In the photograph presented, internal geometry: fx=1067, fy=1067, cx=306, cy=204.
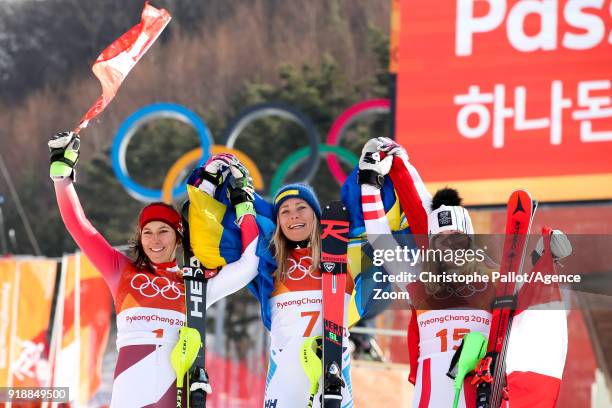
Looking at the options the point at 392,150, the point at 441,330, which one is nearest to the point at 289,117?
the point at 392,150

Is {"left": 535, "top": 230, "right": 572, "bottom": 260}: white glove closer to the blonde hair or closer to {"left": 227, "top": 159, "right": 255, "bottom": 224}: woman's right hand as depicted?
the blonde hair

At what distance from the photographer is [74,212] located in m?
4.70

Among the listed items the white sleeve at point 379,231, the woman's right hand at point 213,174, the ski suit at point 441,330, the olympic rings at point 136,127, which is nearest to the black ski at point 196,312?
the woman's right hand at point 213,174

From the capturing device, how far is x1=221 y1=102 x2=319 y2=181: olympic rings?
38.4ft

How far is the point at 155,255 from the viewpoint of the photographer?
4.70 m

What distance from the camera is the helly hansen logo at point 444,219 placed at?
14.8ft

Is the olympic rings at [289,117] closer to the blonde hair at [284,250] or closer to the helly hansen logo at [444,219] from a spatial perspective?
the blonde hair at [284,250]

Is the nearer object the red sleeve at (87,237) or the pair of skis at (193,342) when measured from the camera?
the pair of skis at (193,342)

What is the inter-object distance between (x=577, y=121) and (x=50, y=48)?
885 cm

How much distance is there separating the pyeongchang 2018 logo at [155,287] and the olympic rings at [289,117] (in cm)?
688

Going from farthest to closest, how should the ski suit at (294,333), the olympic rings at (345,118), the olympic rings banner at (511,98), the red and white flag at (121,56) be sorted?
the olympic rings at (345,118) → the olympic rings banner at (511,98) → the red and white flag at (121,56) → the ski suit at (294,333)

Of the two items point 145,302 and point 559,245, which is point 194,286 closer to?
point 145,302

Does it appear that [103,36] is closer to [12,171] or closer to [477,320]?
[12,171]

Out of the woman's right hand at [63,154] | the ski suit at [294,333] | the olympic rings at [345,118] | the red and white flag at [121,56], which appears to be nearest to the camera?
the ski suit at [294,333]
